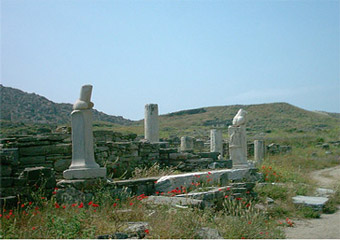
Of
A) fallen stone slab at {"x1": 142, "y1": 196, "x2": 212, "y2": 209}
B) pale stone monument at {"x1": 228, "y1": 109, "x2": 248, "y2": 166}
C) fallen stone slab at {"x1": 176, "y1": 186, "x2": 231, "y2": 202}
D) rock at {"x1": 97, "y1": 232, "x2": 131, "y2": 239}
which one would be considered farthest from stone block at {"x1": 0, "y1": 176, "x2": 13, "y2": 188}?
pale stone monument at {"x1": 228, "y1": 109, "x2": 248, "y2": 166}

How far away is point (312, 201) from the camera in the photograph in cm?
1052

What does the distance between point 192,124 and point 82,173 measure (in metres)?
55.5

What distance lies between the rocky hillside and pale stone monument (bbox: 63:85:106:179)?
2473 centimetres

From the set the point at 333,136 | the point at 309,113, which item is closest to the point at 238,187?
the point at 333,136

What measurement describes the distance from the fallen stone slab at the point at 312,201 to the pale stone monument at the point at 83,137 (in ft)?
19.5

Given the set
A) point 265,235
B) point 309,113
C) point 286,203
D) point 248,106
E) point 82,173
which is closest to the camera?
point 265,235

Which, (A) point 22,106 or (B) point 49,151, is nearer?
(B) point 49,151

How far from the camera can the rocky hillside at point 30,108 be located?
32.1 m

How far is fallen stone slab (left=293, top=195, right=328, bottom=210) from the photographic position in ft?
33.2

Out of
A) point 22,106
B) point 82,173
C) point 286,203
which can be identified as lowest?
point 286,203

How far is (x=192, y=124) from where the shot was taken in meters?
62.5

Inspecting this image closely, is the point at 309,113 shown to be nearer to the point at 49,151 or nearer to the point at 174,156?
the point at 174,156

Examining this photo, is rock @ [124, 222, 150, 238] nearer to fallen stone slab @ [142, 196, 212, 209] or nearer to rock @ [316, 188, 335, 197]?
fallen stone slab @ [142, 196, 212, 209]

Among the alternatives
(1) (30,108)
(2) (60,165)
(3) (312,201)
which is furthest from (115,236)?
(1) (30,108)
